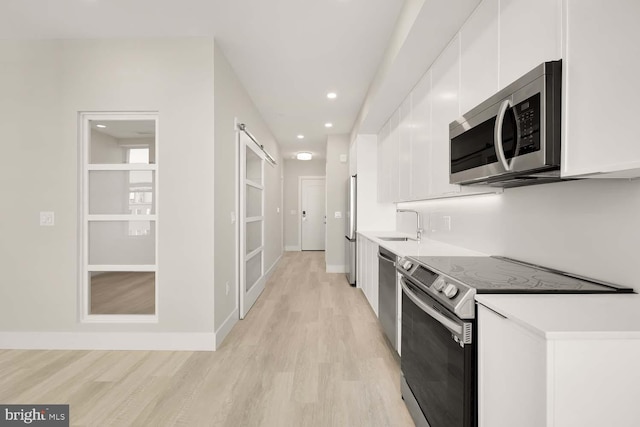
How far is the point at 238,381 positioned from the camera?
2295mm

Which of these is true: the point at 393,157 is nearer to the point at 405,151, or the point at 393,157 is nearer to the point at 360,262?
the point at 405,151

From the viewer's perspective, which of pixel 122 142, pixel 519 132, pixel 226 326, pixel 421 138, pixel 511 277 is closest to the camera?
pixel 519 132

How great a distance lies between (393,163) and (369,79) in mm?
1033

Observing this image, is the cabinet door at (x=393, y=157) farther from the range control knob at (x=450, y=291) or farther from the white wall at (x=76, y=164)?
the range control knob at (x=450, y=291)

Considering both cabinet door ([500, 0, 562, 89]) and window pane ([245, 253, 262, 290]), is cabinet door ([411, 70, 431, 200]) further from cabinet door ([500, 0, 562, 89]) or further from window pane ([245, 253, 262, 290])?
window pane ([245, 253, 262, 290])

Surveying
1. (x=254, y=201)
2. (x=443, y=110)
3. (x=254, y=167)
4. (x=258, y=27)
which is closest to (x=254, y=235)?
(x=254, y=201)

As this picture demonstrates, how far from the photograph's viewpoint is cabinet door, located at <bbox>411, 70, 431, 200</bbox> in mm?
2551

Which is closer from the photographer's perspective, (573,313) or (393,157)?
(573,313)

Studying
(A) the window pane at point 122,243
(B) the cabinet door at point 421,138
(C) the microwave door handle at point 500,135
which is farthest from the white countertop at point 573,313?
(A) the window pane at point 122,243

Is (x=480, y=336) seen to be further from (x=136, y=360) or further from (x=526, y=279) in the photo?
(x=136, y=360)

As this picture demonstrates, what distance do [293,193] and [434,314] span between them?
27.4 feet

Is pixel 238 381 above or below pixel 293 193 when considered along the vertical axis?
below

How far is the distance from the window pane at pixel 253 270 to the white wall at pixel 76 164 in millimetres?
1268

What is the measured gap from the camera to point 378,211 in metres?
4.75
